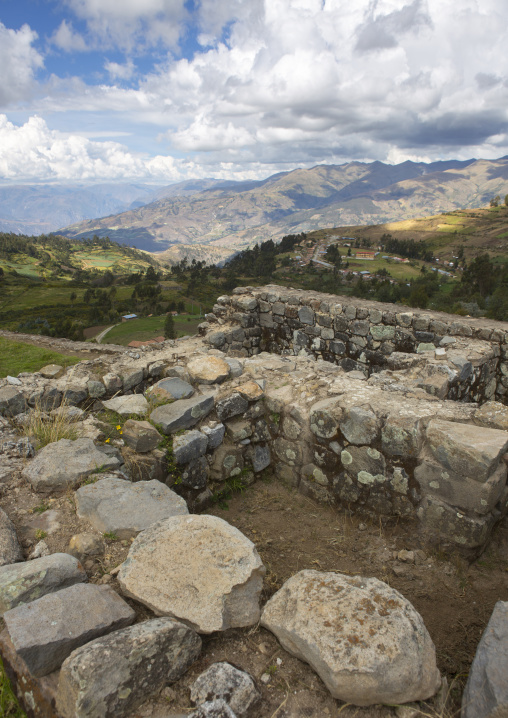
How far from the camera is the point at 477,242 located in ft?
293

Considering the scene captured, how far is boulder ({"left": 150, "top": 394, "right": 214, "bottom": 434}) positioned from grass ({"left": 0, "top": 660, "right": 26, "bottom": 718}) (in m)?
2.60

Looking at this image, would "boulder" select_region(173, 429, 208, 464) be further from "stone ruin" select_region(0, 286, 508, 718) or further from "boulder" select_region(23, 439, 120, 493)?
"boulder" select_region(23, 439, 120, 493)

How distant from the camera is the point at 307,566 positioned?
3568mm

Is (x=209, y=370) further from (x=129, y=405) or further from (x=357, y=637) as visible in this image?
(x=357, y=637)

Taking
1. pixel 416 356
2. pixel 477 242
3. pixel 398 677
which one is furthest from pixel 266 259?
pixel 398 677

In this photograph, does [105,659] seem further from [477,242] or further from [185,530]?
[477,242]

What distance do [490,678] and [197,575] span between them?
167cm

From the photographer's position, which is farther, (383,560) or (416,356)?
(416,356)

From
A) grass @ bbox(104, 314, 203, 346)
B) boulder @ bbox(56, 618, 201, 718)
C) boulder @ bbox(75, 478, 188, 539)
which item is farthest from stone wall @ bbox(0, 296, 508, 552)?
grass @ bbox(104, 314, 203, 346)

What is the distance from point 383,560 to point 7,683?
3.09 m

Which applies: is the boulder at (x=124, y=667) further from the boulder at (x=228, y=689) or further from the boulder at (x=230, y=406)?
the boulder at (x=230, y=406)

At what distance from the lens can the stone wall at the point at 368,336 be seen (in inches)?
271

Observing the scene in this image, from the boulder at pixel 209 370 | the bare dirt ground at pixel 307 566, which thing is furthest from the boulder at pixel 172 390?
the bare dirt ground at pixel 307 566

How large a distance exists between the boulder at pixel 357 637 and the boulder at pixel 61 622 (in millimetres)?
948
